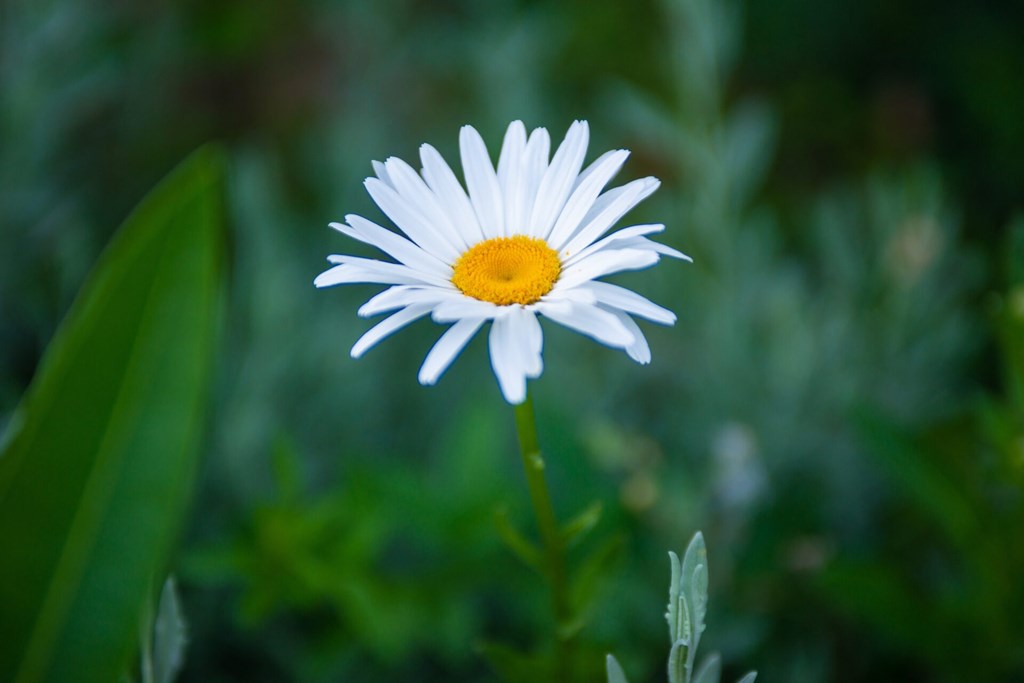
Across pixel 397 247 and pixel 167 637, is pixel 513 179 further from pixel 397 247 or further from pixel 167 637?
pixel 167 637

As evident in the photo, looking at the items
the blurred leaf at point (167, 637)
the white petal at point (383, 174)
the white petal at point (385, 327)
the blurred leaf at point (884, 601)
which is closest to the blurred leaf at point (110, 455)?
the blurred leaf at point (167, 637)

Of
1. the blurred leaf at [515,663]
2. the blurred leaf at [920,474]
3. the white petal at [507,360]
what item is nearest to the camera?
the white petal at [507,360]

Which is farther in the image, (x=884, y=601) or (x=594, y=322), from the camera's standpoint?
(x=884, y=601)

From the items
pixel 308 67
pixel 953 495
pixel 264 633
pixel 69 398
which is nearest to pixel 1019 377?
pixel 953 495

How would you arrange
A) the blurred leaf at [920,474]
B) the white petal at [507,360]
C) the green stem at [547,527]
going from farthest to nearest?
the blurred leaf at [920,474]
the green stem at [547,527]
the white petal at [507,360]

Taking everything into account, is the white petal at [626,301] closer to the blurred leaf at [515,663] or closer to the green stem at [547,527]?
the green stem at [547,527]

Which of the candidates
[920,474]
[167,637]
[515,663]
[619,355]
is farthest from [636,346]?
[619,355]

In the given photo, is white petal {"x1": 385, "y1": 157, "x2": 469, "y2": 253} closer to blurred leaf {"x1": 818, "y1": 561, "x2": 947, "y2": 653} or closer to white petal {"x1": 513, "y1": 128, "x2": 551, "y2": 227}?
white petal {"x1": 513, "y1": 128, "x2": 551, "y2": 227}
